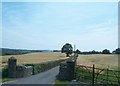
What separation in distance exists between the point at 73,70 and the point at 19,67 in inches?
243

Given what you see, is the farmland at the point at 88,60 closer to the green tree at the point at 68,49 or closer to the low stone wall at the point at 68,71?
the low stone wall at the point at 68,71

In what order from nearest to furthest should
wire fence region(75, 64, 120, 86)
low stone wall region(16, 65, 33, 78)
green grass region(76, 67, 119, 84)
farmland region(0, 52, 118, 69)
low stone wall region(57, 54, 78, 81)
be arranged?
wire fence region(75, 64, 120, 86)
green grass region(76, 67, 119, 84)
low stone wall region(57, 54, 78, 81)
low stone wall region(16, 65, 33, 78)
farmland region(0, 52, 118, 69)

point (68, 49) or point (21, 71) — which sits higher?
point (68, 49)

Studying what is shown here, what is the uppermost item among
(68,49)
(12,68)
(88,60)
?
(68,49)

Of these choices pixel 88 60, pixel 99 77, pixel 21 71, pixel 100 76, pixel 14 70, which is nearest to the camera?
pixel 99 77

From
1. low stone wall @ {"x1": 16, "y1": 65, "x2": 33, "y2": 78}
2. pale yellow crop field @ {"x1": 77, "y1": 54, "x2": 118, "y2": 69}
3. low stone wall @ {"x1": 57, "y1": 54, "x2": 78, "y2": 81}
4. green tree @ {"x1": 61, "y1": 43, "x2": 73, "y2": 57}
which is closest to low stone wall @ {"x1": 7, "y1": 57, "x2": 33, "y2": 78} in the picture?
low stone wall @ {"x1": 16, "y1": 65, "x2": 33, "y2": 78}

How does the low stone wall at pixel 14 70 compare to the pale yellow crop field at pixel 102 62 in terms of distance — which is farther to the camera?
the pale yellow crop field at pixel 102 62

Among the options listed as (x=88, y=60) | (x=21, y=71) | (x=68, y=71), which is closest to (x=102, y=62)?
(x=88, y=60)

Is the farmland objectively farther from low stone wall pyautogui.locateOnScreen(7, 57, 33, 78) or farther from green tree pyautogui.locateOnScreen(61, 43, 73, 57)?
green tree pyautogui.locateOnScreen(61, 43, 73, 57)

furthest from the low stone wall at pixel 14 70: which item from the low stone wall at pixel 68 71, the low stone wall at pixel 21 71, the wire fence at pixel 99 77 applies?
the wire fence at pixel 99 77

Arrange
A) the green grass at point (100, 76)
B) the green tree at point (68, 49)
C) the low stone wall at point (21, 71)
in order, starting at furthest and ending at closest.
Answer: the green tree at point (68, 49) < the low stone wall at point (21, 71) < the green grass at point (100, 76)

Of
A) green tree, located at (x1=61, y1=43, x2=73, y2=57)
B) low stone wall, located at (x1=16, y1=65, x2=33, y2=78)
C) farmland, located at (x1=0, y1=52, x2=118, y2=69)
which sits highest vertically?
green tree, located at (x1=61, y1=43, x2=73, y2=57)

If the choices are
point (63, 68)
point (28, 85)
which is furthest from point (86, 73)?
point (28, 85)

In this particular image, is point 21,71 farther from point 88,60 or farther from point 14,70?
point 88,60
